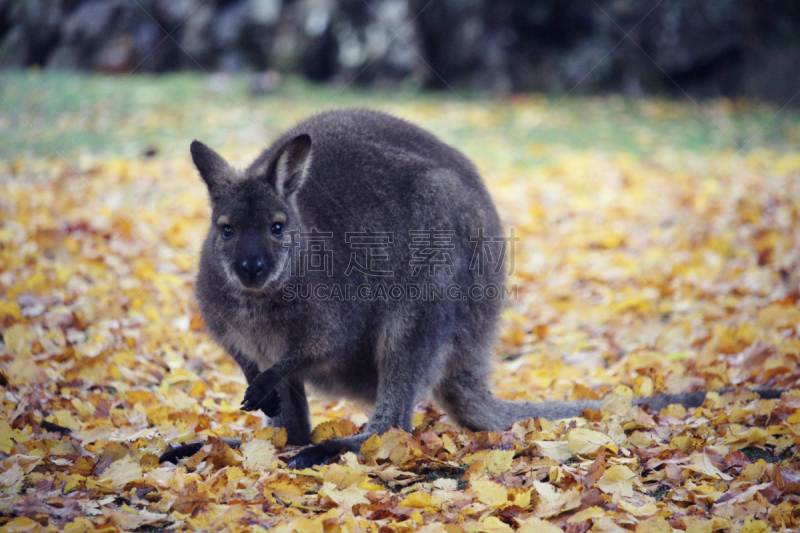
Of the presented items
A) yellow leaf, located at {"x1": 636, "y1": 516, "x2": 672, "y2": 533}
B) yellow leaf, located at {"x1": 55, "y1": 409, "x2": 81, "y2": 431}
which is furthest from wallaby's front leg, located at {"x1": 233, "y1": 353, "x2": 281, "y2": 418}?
yellow leaf, located at {"x1": 636, "y1": 516, "x2": 672, "y2": 533}

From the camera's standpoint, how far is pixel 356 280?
13.2 feet

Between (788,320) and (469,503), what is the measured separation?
357cm

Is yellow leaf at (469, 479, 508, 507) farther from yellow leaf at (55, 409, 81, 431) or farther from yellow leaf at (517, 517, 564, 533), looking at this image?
yellow leaf at (55, 409, 81, 431)

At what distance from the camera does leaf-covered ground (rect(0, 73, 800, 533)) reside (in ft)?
10.4

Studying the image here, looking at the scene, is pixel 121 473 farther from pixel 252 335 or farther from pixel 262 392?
pixel 252 335

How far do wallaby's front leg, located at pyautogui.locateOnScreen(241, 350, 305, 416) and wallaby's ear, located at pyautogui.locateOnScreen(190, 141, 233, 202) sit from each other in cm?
95

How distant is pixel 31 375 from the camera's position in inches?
173

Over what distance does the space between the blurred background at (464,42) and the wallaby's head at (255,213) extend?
34.7ft

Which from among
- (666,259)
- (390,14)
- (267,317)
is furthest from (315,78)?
(267,317)

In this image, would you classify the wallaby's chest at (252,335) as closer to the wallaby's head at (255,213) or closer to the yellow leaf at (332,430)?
the wallaby's head at (255,213)

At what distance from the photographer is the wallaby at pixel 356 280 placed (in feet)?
12.6

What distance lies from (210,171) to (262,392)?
1.20 metres

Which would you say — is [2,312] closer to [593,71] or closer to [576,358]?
[576,358]

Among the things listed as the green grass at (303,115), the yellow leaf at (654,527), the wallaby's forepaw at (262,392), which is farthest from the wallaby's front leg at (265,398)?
the green grass at (303,115)
